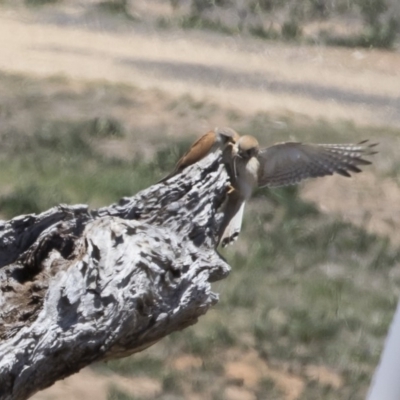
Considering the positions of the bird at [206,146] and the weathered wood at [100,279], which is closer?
the weathered wood at [100,279]

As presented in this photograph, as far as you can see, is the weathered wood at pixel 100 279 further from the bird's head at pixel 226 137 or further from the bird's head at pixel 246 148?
the bird's head at pixel 246 148

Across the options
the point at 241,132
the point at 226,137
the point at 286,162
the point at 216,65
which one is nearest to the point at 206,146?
the point at 226,137

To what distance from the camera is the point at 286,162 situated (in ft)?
15.4

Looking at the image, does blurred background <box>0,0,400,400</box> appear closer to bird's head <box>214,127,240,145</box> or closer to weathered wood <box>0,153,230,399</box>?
bird's head <box>214,127,240,145</box>

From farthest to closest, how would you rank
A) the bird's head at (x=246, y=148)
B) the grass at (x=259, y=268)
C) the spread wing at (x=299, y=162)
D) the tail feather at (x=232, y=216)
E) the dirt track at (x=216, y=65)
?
the dirt track at (x=216, y=65), the grass at (x=259, y=268), the spread wing at (x=299, y=162), the bird's head at (x=246, y=148), the tail feather at (x=232, y=216)

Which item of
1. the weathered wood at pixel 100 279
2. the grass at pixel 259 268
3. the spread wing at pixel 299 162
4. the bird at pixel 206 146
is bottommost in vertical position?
the grass at pixel 259 268

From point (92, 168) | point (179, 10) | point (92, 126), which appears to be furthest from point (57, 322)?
point (179, 10)

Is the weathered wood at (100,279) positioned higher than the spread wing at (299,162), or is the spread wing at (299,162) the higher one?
the weathered wood at (100,279)

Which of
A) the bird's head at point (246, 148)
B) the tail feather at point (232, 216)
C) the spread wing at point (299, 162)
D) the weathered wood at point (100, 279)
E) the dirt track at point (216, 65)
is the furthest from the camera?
the dirt track at point (216, 65)

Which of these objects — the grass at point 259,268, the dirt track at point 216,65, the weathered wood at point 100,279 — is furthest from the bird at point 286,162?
the dirt track at point 216,65

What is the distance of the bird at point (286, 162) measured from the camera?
407cm

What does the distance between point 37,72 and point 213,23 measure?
2.76m

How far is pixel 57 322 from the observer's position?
2.62m

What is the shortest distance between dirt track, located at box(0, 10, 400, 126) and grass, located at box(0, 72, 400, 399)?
86 cm
